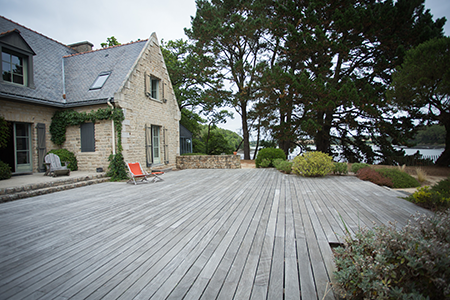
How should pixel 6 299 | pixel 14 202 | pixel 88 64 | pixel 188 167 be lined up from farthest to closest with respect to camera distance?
pixel 188 167 → pixel 88 64 → pixel 14 202 → pixel 6 299

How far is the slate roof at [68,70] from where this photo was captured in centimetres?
748

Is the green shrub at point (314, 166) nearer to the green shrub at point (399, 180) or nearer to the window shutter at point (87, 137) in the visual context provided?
the green shrub at point (399, 180)

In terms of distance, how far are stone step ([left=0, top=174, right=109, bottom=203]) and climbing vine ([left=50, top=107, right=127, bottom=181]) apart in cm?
57

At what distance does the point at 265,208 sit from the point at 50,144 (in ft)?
28.1

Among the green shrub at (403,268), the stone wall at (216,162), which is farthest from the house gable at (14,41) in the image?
the green shrub at (403,268)

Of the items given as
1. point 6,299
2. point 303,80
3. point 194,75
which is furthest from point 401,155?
point 6,299

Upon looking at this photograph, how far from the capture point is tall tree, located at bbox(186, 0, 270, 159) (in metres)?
13.4

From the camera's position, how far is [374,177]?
6215 millimetres

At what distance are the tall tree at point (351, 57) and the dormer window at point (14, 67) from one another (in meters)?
11.2

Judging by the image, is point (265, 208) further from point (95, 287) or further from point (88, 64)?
point (88, 64)

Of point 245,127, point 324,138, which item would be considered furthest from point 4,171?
point 324,138

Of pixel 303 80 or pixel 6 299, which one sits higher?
pixel 303 80

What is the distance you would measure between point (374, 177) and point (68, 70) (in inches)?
504

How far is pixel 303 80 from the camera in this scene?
11.3 meters
